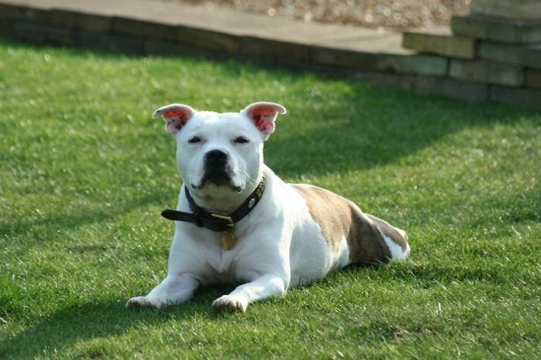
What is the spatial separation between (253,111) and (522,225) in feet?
6.89

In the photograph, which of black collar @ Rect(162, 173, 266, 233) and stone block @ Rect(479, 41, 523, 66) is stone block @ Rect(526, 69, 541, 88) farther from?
black collar @ Rect(162, 173, 266, 233)

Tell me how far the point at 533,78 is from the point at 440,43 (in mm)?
999

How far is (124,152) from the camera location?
31.6 ft

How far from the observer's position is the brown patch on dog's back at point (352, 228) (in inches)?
261

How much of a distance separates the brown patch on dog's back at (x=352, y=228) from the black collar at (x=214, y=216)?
1.75 feet

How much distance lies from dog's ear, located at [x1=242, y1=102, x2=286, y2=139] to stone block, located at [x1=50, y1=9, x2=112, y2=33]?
8.03m

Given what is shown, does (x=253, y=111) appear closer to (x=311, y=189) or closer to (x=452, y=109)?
(x=311, y=189)

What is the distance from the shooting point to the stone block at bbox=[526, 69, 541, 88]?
1088cm

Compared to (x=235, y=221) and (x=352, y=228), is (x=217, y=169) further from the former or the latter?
(x=352, y=228)

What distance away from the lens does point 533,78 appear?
35.8ft

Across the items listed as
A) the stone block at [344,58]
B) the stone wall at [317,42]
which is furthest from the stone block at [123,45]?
the stone block at [344,58]

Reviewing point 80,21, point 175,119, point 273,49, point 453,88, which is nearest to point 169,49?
point 80,21

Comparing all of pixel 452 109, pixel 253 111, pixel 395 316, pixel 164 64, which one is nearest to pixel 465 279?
pixel 395 316

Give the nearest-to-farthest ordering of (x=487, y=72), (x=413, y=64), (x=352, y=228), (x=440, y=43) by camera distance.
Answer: (x=352, y=228) → (x=487, y=72) → (x=440, y=43) → (x=413, y=64)
